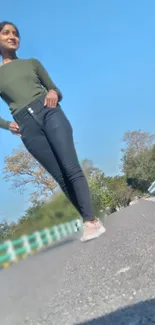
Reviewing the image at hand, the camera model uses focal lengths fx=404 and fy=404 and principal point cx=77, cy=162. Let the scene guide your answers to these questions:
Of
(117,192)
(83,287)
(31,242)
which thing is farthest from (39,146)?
(117,192)

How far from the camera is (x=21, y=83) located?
1.25 meters

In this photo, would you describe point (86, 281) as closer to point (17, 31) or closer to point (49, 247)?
point (49, 247)

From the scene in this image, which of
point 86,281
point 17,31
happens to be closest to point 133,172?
point 86,281

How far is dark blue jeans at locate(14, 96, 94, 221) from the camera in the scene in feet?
3.81

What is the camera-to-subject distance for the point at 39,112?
3.90 ft

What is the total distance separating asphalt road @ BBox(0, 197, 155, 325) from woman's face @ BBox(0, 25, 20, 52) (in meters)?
0.83

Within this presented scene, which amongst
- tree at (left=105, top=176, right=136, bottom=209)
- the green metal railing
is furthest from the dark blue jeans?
tree at (left=105, top=176, right=136, bottom=209)

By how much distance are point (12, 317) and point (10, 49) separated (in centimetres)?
191

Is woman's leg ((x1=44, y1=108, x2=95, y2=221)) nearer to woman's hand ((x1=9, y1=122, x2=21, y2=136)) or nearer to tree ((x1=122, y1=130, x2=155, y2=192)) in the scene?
woman's hand ((x1=9, y1=122, x2=21, y2=136))

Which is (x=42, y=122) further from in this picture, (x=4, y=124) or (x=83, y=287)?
(x=83, y=287)

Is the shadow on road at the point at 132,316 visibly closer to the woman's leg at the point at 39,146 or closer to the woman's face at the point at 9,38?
the woman's leg at the point at 39,146

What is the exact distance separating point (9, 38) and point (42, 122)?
0.97ft

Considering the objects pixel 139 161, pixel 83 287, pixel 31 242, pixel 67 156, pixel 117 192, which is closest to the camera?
pixel 67 156

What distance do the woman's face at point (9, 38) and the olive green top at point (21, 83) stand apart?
52 mm
